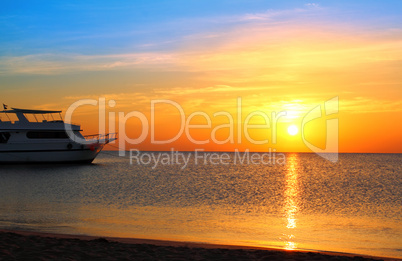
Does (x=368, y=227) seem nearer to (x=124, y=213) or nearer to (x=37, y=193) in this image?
(x=124, y=213)

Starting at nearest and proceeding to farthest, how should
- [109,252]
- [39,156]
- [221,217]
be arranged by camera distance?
[109,252]
[221,217]
[39,156]

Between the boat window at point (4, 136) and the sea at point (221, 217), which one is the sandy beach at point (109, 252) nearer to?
the sea at point (221, 217)

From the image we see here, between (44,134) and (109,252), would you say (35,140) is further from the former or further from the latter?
(109,252)

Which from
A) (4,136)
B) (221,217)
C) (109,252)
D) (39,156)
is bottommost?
(221,217)

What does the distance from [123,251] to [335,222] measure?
473 inches

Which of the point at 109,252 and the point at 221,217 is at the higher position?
the point at 109,252

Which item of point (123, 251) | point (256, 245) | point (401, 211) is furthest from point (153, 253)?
point (401, 211)

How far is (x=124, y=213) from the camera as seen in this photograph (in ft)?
68.9

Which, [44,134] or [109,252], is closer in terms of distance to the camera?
[109,252]

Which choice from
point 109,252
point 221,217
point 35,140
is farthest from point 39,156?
point 109,252

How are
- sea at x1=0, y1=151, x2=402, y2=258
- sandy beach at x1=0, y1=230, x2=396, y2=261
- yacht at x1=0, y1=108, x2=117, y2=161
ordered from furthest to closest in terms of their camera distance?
yacht at x1=0, y1=108, x2=117, y2=161, sea at x1=0, y1=151, x2=402, y2=258, sandy beach at x1=0, y1=230, x2=396, y2=261

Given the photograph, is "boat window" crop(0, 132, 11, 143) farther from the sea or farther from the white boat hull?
the sea

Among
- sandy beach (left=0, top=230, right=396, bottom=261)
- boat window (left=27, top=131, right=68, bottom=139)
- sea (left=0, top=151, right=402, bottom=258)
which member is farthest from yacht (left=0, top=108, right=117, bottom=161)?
sandy beach (left=0, top=230, right=396, bottom=261)

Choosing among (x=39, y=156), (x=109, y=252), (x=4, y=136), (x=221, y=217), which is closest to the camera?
(x=109, y=252)
